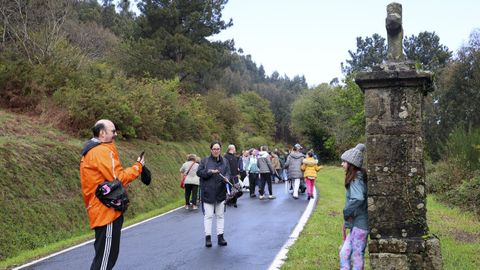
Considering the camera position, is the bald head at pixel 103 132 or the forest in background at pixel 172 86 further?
the forest in background at pixel 172 86

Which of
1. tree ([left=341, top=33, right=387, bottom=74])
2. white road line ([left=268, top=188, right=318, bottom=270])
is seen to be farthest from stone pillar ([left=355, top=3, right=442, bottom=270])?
tree ([left=341, top=33, right=387, bottom=74])

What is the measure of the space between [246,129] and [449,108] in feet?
104

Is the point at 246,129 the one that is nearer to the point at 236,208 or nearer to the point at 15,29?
the point at 15,29

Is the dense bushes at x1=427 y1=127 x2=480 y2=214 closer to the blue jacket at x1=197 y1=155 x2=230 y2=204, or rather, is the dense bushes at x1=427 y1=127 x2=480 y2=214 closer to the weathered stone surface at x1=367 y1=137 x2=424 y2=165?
the blue jacket at x1=197 y1=155 x2=230 y2=204

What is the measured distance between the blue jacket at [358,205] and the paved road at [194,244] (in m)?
2.05

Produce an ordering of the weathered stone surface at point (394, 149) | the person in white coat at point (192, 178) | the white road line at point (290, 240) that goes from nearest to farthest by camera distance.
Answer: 1. the weathered stone surface at point (394, 149)
2. the white road line at point (290, 240)
3. the person in white coat at point (192, 178)

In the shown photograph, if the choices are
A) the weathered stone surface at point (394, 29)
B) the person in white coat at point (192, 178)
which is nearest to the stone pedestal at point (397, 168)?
the weathered stone surface at point (394, 29)

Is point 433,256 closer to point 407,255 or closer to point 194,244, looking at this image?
point 407,255

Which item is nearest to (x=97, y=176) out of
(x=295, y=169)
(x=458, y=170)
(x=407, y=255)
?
(x=407, y=255)

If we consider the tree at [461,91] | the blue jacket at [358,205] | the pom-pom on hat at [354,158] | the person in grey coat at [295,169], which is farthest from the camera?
the tree at [461,91]

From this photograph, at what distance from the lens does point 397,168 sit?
5.76m

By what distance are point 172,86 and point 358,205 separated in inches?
944

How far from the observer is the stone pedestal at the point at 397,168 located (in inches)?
224

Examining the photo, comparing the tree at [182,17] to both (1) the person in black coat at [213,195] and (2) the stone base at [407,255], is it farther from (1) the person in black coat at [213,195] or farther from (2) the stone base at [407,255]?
(2) the stone base at [407,255]
